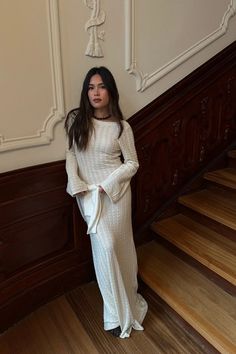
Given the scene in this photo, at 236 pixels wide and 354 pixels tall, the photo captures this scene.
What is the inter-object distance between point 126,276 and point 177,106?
4.36 ft

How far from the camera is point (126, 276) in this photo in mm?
1798

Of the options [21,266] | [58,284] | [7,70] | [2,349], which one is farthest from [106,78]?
[2,349]

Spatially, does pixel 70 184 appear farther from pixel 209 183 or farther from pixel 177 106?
pixel 209 183

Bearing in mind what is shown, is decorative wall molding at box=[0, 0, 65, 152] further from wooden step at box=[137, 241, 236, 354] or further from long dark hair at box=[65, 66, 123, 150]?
wooden step at box=[137, 241, 236, 354]

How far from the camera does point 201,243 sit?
2162mm

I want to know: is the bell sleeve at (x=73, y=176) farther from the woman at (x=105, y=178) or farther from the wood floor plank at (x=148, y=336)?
the wood floor plank at (x=148, y=336)

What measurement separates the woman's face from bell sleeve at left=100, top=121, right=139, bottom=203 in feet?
0.61

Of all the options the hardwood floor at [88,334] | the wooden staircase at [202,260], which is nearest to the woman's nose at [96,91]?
the wooden staircase at [202,260]

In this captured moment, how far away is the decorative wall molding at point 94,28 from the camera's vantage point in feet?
5.75

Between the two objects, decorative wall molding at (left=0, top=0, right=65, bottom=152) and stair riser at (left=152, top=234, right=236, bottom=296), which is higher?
decorative wall molding at (left=0, top=0, right=65, bottom=152)

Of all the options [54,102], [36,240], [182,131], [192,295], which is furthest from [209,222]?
[54,102]

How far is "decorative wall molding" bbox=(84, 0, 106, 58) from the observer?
5.75 ft

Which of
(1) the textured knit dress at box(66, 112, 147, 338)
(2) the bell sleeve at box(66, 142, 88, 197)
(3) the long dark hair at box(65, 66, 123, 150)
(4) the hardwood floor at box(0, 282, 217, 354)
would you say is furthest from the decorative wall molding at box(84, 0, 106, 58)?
(4) the hardwood floor at box(0, 282, 217, 354)

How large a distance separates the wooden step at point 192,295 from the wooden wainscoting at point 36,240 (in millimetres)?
511
